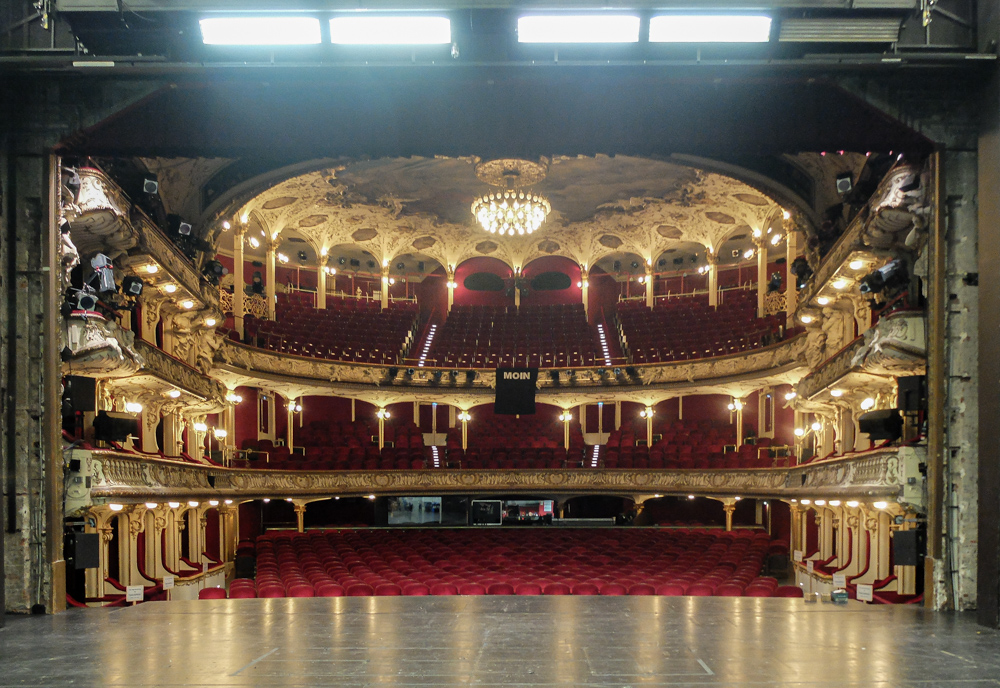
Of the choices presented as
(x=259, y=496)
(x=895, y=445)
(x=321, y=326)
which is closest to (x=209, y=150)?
(x=895, y=445)

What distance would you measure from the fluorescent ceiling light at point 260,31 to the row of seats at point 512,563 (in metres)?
8.62

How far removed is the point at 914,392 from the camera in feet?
36.5

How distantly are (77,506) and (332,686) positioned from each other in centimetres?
596

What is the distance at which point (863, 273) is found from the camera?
15328 millimetres

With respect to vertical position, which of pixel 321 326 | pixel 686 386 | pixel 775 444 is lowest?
pixel 775 444

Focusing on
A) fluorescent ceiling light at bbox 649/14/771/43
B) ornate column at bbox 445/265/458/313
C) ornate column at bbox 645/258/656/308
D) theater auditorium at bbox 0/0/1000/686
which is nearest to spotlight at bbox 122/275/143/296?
theater auditorium at bbox 0/0/1000/686

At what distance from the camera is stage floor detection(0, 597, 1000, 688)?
7.04 meters

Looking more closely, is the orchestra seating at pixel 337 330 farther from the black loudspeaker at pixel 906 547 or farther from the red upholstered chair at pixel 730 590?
the black loudspeaker at pixel 906 547

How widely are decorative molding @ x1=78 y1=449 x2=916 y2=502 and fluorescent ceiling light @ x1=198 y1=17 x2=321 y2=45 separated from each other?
576cm

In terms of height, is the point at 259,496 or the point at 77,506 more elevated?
the point at 77,506

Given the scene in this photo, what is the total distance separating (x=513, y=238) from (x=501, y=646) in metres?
26.4

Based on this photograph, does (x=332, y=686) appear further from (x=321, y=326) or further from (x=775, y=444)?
(x=321, y=326)

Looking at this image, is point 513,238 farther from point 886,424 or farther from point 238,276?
point 886,424

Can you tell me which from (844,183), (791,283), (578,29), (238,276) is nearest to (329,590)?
(578,29)
